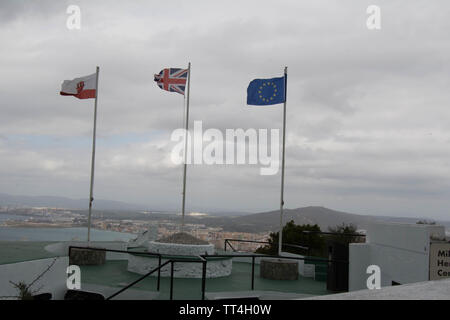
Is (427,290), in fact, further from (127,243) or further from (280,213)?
(127,243)

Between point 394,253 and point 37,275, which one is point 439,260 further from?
point 37,275

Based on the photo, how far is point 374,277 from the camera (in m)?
11.2

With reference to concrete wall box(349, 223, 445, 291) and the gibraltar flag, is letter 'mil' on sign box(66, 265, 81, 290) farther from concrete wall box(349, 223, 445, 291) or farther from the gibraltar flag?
concrete wall box(349, 223, 445, 291)

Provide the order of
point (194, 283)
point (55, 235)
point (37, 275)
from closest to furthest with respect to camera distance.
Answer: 1. point (37, 275)
2. point (194, 283)
3. point (55, 235)

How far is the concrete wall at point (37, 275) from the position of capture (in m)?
8.95

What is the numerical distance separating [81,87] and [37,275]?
7.71 meters

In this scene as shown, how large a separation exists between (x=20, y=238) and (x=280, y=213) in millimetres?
8378

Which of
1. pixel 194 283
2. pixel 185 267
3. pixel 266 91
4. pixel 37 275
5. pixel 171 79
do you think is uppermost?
pixel 171 79

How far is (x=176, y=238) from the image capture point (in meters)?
14.1

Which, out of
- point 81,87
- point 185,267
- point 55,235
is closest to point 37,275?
point 185,267

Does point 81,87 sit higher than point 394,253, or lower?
higher

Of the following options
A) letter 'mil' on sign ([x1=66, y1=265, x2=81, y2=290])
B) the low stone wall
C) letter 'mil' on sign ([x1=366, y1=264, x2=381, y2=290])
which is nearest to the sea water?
the low stone wall

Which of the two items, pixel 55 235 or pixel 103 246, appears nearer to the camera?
pixel 103 246
